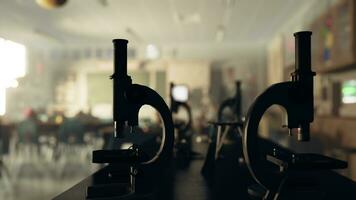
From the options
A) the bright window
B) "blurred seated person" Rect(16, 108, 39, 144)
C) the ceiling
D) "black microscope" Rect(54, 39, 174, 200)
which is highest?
the ceiling

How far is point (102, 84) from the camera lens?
8.53 m

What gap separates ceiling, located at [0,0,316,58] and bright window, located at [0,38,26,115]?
0.26 meters

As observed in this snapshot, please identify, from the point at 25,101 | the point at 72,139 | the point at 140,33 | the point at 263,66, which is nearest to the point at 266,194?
the point at 72,139

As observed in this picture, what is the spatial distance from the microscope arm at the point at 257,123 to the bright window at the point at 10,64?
794 cm

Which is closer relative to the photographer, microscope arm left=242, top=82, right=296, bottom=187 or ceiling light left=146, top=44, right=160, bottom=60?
microscope arm left=242, top=82, right=296, bottom=187

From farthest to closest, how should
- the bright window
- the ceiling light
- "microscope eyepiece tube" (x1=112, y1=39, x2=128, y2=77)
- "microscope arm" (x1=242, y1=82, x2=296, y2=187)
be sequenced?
the ceiling light → the bright window → "microscope eyepiece tube" (x1=112, y1=39, x2=128, y2=77) → "microscope arm" (x1=242, y1=82, x2=296, y2=187)

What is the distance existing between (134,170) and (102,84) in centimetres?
788

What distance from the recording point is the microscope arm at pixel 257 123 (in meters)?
0.81

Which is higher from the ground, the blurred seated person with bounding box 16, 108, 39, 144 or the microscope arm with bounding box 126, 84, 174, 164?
the microscope arm with bounding box 126, 84, 174, 164

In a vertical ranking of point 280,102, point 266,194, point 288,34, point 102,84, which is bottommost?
point 266,194

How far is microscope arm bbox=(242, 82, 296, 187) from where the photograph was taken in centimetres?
81

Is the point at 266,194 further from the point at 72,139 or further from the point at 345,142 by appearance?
the point at 72,139

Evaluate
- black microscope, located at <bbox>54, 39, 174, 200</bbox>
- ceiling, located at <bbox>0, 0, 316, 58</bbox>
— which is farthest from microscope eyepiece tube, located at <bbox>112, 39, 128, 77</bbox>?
ceiling, located at <bbox>0, 0, 316, 58</bbox>

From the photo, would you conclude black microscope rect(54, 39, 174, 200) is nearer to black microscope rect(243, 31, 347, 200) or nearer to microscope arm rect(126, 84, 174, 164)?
microscope arm rect(126, 84, 174, 164)
